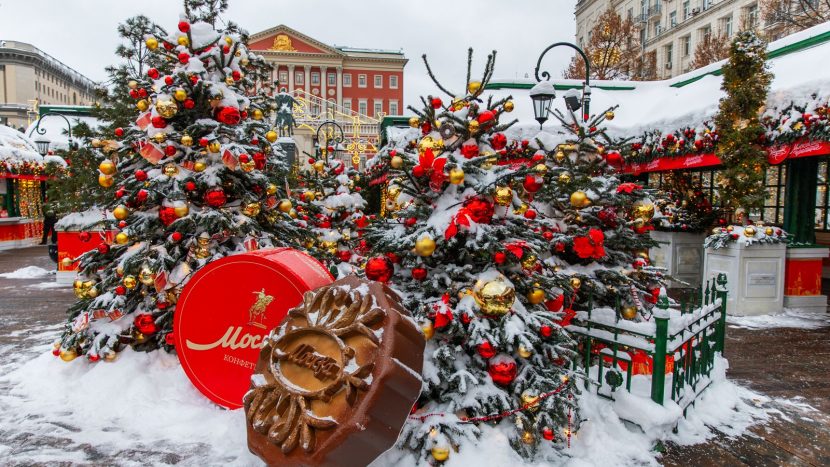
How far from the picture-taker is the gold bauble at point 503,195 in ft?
11.3

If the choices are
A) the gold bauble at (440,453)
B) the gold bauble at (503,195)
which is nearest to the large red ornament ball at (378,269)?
the gold bauble at (503,195)

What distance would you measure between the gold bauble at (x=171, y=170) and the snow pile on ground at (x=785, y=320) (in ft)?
26.8

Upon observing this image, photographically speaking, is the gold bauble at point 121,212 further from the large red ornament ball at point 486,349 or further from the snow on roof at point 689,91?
the snow on roof at point 689,91

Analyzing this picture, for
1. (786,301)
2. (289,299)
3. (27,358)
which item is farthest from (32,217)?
(786,301)

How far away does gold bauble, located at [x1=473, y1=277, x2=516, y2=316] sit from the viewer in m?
3.26

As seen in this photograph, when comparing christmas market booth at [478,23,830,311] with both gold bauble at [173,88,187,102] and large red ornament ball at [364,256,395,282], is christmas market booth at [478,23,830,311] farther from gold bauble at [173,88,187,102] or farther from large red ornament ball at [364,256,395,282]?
gold bauble at [173,88,187,102]

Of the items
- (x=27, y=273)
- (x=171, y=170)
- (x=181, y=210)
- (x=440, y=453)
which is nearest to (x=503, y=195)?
(x=440, y=453)

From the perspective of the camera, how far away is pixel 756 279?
8609 millimetres

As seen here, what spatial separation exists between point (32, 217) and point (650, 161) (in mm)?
23979

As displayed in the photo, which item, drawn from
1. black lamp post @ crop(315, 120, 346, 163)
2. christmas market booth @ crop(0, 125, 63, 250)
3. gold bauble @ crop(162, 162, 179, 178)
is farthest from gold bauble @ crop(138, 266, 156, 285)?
christmas market booth @ crop(0, 125, 63, 250)

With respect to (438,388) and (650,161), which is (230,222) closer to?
(438,388)

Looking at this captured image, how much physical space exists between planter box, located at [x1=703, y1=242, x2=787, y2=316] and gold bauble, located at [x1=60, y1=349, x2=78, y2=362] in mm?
9538

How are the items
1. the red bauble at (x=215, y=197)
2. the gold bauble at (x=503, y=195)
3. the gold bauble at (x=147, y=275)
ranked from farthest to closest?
the red bauble at (x=215, y=197), the gold bauble at (x=147, y=275), the gold bauble at (x=503, y=195)

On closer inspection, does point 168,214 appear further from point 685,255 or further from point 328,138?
point 685,255
